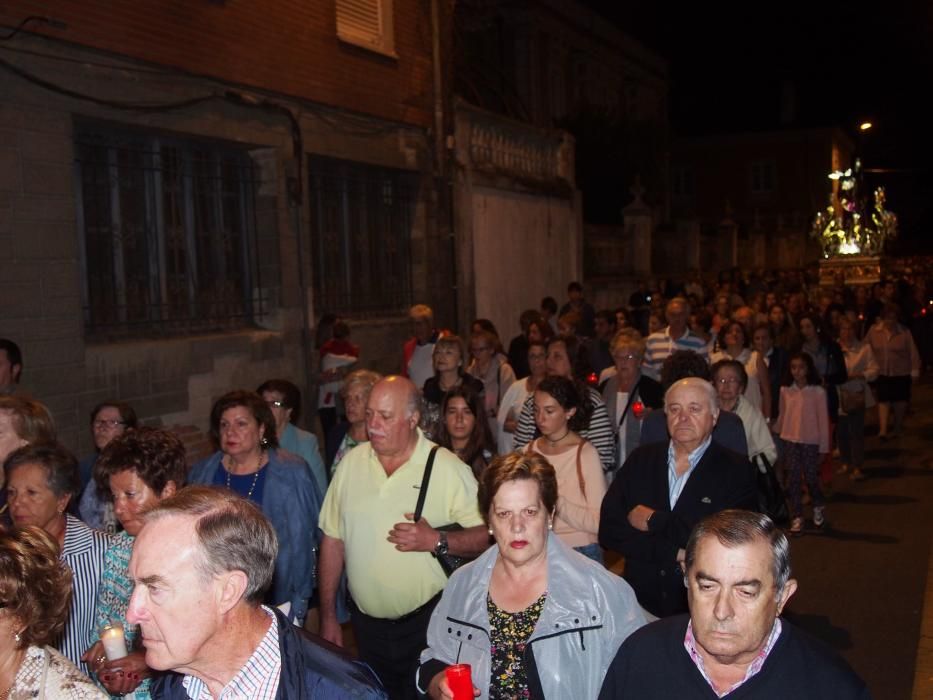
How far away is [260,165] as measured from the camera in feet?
40.6

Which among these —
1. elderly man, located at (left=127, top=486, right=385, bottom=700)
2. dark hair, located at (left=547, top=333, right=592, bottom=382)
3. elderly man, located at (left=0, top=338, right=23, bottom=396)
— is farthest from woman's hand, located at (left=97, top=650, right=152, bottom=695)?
dark hair, located at (left=547, top=333, right=592, bottom=382)

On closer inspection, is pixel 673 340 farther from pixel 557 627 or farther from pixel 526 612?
pixel 557 627

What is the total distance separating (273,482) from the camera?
561cm

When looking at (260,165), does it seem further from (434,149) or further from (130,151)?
(434,149)

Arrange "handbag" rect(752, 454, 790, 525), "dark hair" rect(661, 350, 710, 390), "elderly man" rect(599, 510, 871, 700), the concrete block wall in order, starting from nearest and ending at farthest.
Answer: "elderly man" rect(599, 510, 871, 700), "handbag" rect(752, 454, 790, 525), "dark hair" rect(661, 350, 710, 390), the concrete block wall

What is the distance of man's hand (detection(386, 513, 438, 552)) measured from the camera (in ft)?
16.0

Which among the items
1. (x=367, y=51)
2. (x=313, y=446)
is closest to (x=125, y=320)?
(x=313, y=446)

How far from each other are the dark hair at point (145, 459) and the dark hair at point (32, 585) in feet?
4.04

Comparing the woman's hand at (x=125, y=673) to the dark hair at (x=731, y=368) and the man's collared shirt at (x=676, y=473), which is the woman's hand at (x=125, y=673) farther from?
the dark hair at (x=731, y=368)

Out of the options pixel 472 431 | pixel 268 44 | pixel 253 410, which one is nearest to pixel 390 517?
pixel 253 410

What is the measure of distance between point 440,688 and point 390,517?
4.66 feet

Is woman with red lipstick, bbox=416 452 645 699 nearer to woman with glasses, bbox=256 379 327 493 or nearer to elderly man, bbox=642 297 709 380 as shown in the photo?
woman with glasses, bbox=256 379 327 493

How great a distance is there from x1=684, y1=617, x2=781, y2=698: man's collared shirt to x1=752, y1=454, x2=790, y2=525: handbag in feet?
10.7

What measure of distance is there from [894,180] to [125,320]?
65365 mm
